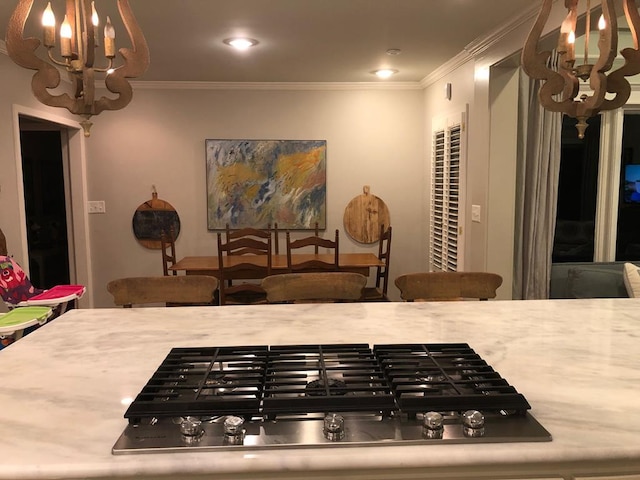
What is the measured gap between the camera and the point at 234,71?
15.5ft

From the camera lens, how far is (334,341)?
1.56 meters

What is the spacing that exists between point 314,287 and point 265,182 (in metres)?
3.26

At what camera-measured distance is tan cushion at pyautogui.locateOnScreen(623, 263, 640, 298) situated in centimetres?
342

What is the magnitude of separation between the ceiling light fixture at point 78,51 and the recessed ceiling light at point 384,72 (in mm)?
3372

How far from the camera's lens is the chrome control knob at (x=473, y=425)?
40.2 inches

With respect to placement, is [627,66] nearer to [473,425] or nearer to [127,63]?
[473,425]

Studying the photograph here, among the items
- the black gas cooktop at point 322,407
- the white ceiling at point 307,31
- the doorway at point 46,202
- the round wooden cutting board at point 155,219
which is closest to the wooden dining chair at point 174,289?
the black gas cooktop at point 322,407

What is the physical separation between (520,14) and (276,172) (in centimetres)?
282

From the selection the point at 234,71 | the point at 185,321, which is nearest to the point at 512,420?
the point at 185,321

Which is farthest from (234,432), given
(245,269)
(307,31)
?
(245,269)

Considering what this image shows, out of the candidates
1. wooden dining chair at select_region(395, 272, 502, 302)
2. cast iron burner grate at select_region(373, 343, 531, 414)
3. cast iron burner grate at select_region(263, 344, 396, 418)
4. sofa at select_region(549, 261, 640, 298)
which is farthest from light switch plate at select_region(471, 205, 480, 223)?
cast iron burner grate at select_region(263, 344, 396, 418)

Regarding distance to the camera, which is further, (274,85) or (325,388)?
(274,85)

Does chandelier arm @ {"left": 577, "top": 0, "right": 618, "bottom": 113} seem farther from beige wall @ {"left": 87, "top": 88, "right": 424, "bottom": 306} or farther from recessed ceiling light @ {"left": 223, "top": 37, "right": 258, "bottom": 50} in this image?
beige wall @ {"left": 87, "top": 88, "right": 424, "bottom": 306}

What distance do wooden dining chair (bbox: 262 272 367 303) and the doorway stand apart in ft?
15.6
